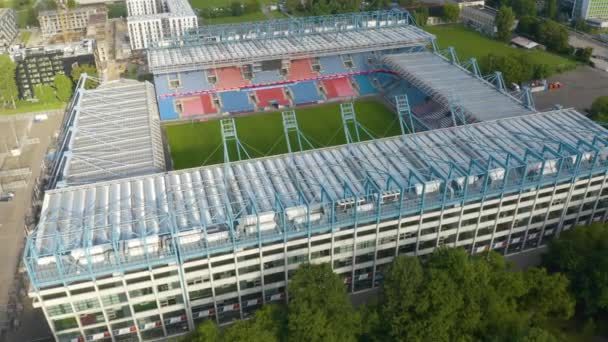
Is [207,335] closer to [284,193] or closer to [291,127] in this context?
[284,193]

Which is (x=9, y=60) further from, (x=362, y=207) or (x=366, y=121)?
(x=362, y=207)

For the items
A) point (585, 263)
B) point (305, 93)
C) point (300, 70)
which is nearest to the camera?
point (585, 263)

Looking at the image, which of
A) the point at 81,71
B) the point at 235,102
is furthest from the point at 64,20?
the point at 235,102

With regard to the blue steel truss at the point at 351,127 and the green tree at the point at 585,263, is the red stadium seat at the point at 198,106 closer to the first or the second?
the blue steel truss at the point at 351,127

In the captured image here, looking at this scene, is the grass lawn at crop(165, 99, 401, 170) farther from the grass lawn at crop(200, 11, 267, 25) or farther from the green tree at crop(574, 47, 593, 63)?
the grass lawn at crop(200, 11, 267, 25)

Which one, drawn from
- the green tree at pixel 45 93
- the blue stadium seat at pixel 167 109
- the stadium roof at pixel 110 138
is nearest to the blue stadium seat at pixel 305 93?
the blue stadium seat at pixel 167 109

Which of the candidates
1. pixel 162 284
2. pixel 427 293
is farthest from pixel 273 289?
pixel 427 293

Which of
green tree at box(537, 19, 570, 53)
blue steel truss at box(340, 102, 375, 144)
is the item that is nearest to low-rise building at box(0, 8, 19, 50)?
blue steel truss at box(340, 102, 375, 144)
